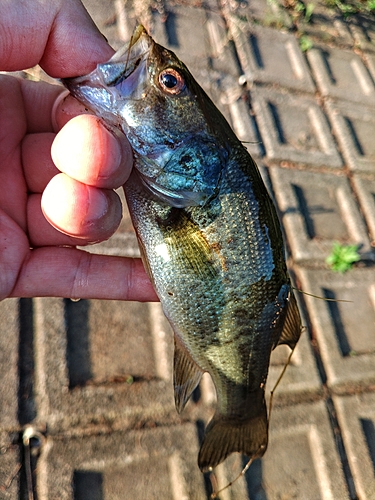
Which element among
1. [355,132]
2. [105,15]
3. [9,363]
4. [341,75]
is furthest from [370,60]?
[9,363]

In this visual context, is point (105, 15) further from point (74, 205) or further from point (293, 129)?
point (74, 205)

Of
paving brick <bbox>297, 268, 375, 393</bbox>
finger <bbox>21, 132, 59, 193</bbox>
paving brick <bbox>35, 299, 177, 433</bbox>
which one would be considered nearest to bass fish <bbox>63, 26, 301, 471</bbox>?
finger <bbox>21, 132, 59, 193</bbox>

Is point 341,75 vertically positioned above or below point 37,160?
above

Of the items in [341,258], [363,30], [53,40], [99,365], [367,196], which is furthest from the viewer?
[363,30]

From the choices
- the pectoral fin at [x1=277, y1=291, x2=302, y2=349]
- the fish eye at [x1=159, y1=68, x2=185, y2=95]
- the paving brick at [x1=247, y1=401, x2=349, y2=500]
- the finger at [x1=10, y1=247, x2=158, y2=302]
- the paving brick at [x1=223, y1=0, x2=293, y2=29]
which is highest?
the paving brick at [x1=223, y1=0, x2=293, y2=29]

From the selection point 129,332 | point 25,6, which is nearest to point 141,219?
point 25,6

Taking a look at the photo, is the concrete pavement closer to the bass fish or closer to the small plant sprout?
the small plant sprout
